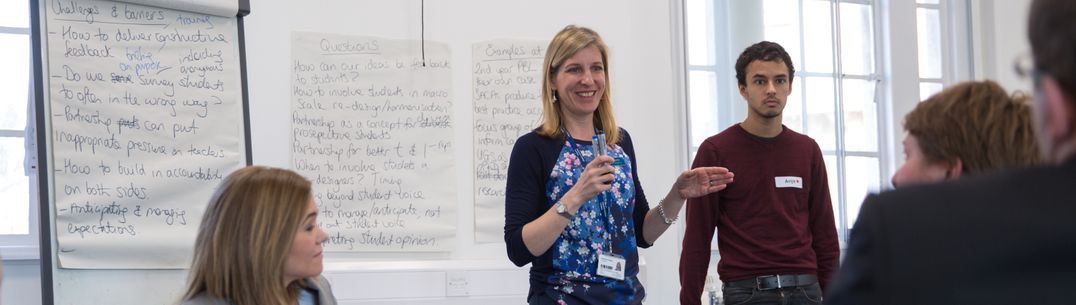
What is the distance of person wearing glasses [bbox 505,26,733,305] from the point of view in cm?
243

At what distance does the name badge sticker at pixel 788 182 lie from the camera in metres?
3.07

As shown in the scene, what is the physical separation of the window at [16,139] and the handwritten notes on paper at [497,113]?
1.51 meters

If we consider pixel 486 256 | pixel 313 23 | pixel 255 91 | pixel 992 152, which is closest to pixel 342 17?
pixel 313 23

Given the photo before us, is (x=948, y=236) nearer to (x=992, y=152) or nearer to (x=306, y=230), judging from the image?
(x=992, y=152)

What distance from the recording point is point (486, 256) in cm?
405

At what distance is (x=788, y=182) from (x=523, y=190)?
3.07ft

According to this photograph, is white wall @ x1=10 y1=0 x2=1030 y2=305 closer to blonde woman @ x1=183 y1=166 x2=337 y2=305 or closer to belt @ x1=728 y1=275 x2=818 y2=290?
belt @ x1=728 y1=275 x2=818 y2=290

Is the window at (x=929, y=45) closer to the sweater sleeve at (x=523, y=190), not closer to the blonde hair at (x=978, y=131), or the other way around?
the sweater sleeve at (x=523, y=190)

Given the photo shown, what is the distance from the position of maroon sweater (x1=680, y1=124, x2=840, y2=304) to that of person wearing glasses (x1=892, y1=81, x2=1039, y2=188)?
1.62 m

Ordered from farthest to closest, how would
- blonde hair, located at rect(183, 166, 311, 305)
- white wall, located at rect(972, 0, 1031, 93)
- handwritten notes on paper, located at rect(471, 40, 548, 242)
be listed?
white wall, located at rect(972, 0, 1031, 93) < handwritten notes on paper, located at rect(471, 40, 548, 242) < blonde hair, located at rect(183, 166, 311, 305)

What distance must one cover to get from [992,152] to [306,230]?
4.36 ft

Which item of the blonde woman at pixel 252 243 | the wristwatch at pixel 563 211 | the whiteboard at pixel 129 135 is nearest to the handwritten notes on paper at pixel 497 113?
the whiteboard at pixel 129 135

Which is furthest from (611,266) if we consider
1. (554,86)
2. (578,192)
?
(554,86)

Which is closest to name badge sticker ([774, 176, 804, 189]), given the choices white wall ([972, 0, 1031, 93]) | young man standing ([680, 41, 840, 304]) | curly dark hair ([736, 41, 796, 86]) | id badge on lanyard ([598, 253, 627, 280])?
young man standing ([680, 41, 840, 304])
